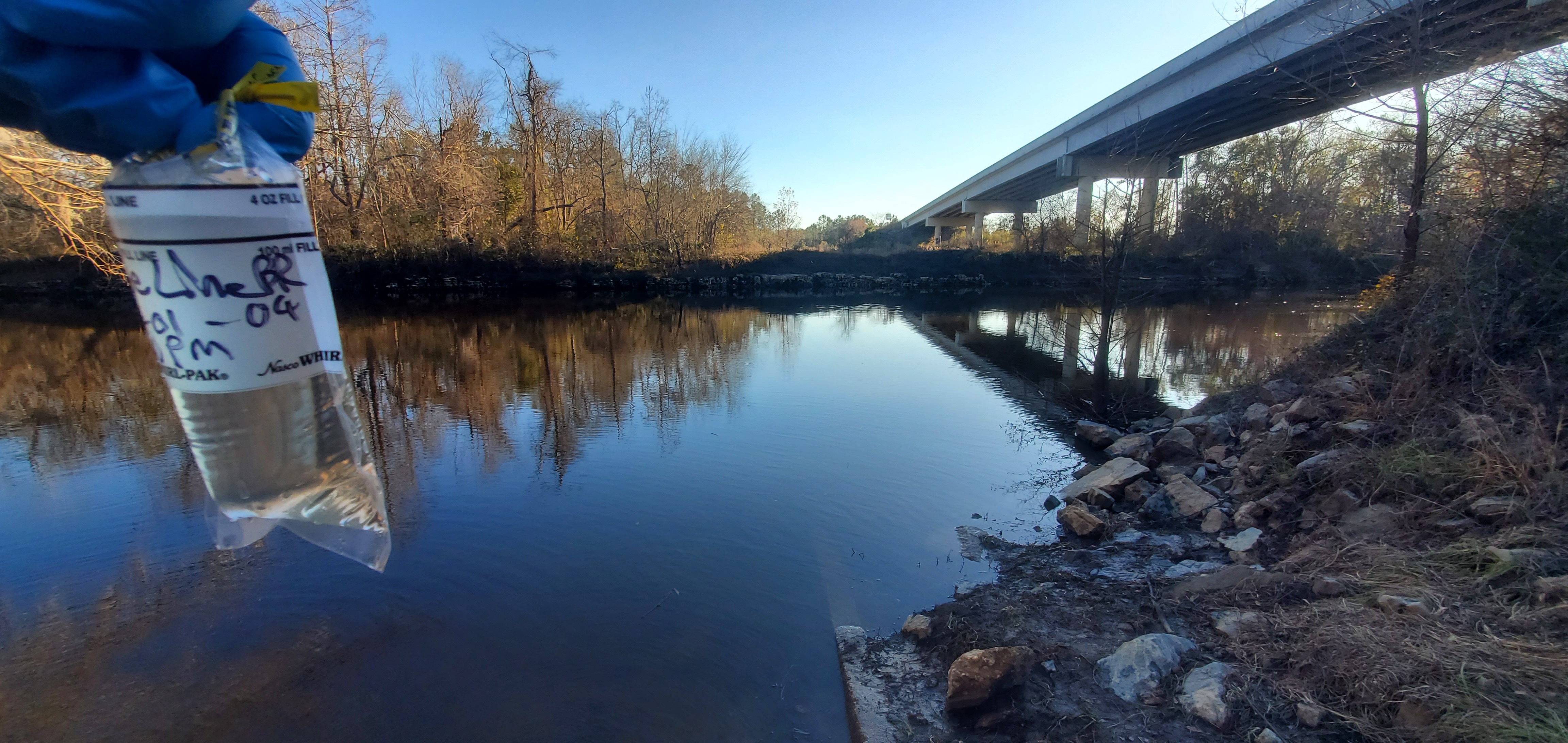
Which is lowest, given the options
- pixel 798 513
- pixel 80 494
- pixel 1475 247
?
pixel 798 513

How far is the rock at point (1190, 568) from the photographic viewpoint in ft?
16.1

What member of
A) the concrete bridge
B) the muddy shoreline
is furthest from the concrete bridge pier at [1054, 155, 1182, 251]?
the muddy shoreline

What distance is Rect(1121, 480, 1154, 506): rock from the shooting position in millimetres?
6695

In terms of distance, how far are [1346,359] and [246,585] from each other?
11.5m

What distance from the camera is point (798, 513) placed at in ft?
22.8

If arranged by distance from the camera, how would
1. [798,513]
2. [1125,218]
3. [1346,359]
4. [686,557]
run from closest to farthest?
[686,557] < [798,513] < [1346,359] < [1125,218]

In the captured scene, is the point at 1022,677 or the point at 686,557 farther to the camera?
the point at 686,557

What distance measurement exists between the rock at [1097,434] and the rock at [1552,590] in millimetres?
6266

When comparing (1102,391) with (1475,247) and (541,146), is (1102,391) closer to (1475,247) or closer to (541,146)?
(1475,247)

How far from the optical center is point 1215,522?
229 inches

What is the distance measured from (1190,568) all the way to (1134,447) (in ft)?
11.6

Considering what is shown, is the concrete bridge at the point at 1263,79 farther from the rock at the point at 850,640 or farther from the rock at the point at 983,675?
the rock at the point at 850,640

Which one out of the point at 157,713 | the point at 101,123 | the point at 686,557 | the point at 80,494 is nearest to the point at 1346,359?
the point at 686,557

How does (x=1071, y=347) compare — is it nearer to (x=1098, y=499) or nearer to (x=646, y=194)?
(x=1098, y=499)
